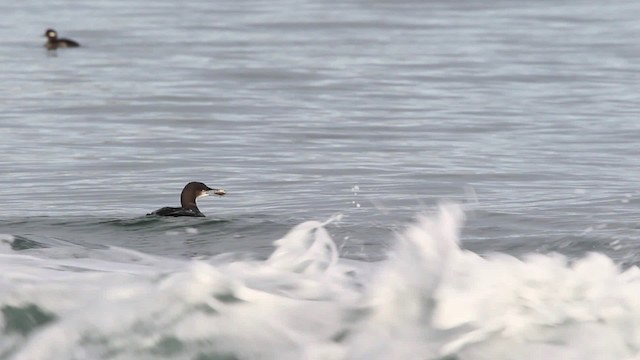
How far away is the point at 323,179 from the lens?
14.5 m

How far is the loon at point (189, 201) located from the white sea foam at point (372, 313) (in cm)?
424

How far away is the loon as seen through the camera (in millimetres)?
11602

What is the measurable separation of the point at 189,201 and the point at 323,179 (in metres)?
2.20

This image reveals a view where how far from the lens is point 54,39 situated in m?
25.9

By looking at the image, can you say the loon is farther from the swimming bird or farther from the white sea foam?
the swimming bird

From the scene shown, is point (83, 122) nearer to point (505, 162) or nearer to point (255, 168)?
point (255, 168)

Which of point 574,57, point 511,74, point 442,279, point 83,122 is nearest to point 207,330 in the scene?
point 442,279

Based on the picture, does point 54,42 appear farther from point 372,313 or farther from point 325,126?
point 372,313

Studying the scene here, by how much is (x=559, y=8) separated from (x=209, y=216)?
22162mm

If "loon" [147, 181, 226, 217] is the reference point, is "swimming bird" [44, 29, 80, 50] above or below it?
above

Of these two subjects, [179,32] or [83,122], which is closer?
[83,122]

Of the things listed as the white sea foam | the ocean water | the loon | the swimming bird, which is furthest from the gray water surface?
the white sea foam

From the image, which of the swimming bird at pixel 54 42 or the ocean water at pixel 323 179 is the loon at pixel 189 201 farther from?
the swimming bird at pixel 54 42

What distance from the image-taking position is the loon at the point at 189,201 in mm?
11602
